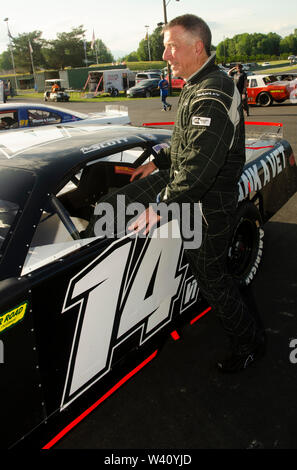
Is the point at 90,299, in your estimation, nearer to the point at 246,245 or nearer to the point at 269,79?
the point at 246,245

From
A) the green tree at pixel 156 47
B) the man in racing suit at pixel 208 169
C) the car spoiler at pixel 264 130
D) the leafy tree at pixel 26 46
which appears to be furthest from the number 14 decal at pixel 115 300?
the green tree at pixel 156 47

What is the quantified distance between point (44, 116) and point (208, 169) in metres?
6.43

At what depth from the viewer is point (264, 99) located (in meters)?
15.5

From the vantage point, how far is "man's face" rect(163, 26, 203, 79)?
1.86m

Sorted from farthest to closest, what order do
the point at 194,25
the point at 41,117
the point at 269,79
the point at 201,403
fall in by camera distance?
the point at 269,79
the point at 41,117
the point at 201,403
the point at 194,25

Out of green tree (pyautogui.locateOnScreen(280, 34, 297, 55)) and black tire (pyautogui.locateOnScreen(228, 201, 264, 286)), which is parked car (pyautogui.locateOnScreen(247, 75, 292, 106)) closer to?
black tire (pyautogui.locateOnScreen(228, 201, 264, 286))

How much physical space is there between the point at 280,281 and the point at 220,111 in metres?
1.90

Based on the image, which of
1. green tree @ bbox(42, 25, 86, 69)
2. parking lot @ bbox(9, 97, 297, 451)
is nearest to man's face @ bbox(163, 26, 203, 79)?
parking lot @ bbox(9, 97, 297, 451)

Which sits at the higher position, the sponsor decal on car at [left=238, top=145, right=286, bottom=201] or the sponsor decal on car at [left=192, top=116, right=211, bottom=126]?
the sponsor decal on car at [left=192, top=116, right=211, bottom=126]

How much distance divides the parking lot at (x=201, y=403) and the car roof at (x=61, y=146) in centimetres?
126

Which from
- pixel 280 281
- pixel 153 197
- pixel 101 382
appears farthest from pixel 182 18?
pixel 280 281

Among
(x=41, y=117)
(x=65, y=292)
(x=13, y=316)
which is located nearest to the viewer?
(x=13, y=316)

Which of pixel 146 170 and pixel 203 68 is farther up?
pixel 203 68

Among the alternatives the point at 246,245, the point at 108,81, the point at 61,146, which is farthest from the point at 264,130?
the point at 108,81
